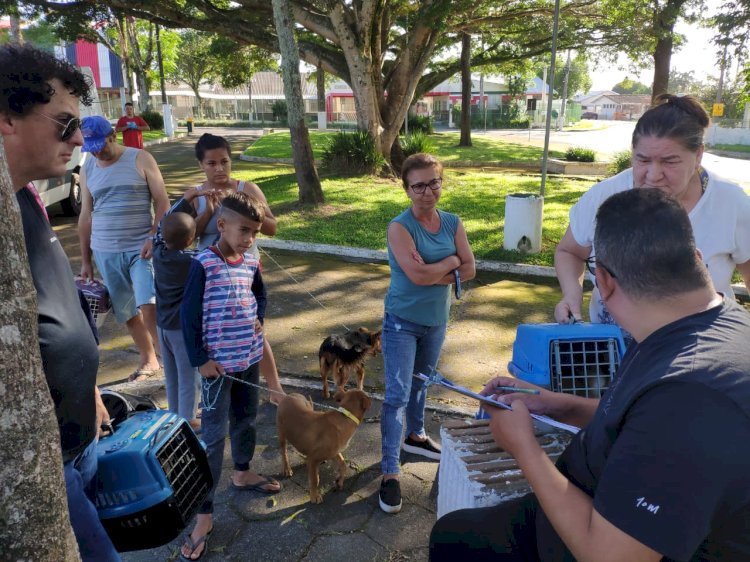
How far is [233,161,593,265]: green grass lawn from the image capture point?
8.56 meters

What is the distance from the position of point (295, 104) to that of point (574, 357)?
Answer: 916 centimetres

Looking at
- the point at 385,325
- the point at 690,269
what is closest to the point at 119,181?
the point at 385,325

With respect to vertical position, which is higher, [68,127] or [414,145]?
[414,145]

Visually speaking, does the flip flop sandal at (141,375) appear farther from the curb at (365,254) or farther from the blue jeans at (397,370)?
the curb at (365,254)

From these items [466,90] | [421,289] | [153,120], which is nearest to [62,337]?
[421,289]

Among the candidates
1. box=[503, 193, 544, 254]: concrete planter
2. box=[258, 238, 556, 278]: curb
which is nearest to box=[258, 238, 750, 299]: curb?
box=[258, 238, 556, 278]: curb

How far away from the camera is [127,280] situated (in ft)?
14.0

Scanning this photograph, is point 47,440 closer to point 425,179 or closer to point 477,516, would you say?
point 477,516

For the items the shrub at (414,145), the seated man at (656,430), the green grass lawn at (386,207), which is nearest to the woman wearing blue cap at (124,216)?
the seated man at (656,430)

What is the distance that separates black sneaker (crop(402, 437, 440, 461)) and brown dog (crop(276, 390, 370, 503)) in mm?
508

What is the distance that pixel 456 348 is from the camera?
201 inches

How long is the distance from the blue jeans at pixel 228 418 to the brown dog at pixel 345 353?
102 centimetres

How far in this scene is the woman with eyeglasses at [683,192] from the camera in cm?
232

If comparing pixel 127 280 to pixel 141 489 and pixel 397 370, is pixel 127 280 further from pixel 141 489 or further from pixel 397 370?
pixel 141 489
